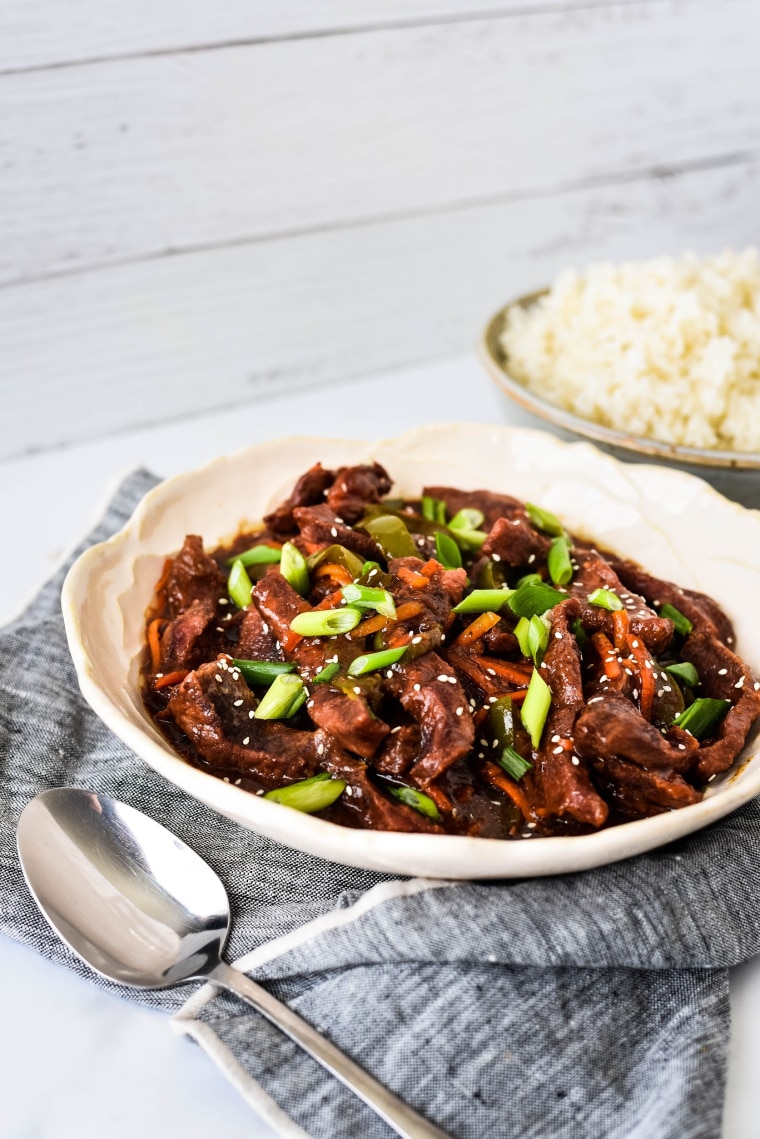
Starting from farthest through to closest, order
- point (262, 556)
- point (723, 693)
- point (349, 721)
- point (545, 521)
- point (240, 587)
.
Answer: point (545, 521)
point (262, 556)
point (240, 587)
point (723, 693)
point (349, 721)

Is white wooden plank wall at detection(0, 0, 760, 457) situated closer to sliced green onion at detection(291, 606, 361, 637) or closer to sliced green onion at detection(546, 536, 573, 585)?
sliced green onion at detection(546, 536, 573, 585)

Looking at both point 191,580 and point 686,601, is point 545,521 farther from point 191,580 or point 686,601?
point 191,580

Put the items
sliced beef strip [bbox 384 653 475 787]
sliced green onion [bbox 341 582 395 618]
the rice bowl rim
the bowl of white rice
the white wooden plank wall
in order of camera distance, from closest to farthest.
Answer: sliced beef strip [bbox 384 653 475 787] → sliced green onion [bbox 341 582 395 618] → the rice bowl rim → the bowl of white rice → the white wooden plank wall

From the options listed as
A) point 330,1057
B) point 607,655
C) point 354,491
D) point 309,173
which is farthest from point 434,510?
point 309,173

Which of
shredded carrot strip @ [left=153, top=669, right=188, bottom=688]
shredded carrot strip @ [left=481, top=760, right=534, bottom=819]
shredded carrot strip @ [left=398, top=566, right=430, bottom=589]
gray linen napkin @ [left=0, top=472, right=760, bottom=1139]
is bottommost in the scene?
gray linen napkin @ [left=0, top=472, right=760, bottom=1139]

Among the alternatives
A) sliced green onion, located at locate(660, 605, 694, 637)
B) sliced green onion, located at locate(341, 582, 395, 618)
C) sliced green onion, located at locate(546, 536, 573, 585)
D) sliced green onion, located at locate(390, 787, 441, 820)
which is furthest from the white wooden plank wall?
sliced green onion, located at locate(390, 787, 441, 820)
